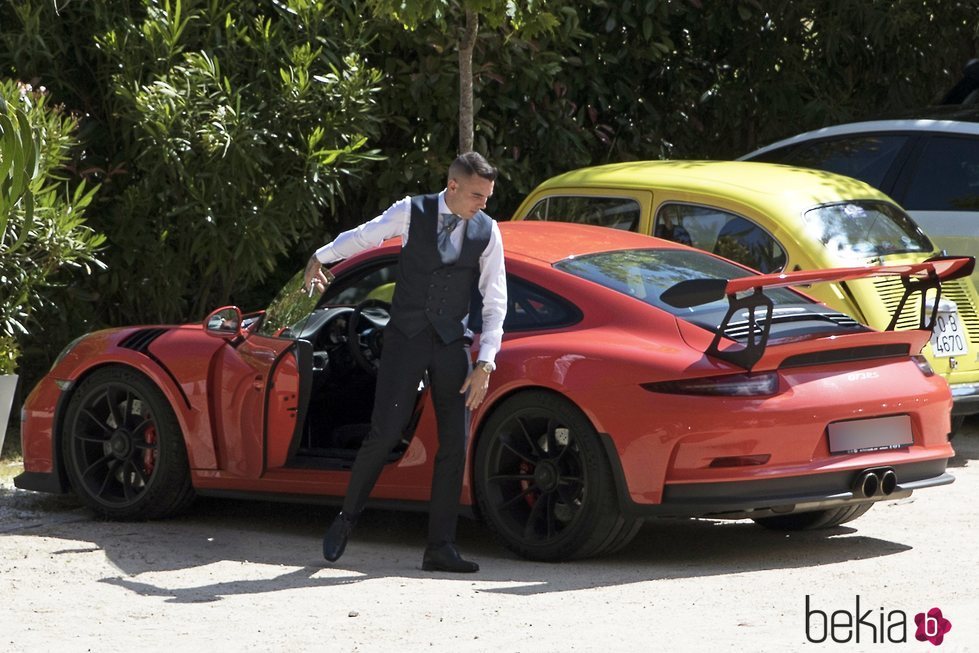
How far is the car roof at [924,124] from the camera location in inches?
402

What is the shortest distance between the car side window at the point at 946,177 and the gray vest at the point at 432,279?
434 centimetres

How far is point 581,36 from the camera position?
12258mm

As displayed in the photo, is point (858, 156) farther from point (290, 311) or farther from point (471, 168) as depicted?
point (471, 168)

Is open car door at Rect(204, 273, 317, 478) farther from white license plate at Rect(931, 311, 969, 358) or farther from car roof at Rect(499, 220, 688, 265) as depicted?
white license plate at Rect(931, 311, 969, 358)

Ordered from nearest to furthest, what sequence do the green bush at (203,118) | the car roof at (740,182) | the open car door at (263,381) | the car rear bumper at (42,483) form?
1. the open car door at (263,381)
2. the car rear bumper at (42,483)
3. the car roof at (740,182)
4. the green bush at (203,118)

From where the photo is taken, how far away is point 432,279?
669 centimetres

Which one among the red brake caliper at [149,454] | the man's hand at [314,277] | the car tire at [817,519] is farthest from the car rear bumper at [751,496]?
the red brake caliper at [149,454]

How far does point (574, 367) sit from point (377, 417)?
82cm

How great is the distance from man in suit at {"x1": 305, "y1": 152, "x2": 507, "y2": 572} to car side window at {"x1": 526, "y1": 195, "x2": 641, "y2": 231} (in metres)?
2.79

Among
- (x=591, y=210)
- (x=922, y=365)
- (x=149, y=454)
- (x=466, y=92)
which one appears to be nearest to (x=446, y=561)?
(x=149, y=454)

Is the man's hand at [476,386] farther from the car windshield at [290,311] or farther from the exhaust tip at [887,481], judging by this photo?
the exhaust tip at [887,481]

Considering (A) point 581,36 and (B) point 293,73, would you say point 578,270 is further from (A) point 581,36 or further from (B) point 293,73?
(A) point 581,36

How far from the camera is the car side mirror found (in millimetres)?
7746

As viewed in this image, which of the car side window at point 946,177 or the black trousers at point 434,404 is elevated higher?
the car side window at point 946,177
